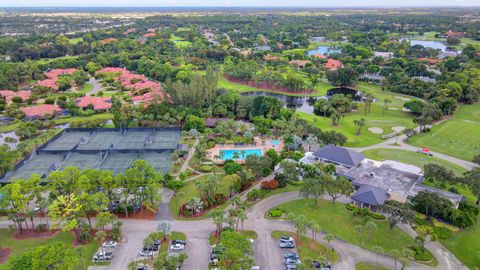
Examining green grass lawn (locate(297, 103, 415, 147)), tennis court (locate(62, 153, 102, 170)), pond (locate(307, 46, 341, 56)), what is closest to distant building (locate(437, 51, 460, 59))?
pond (locate(307, 46, 341, 56))

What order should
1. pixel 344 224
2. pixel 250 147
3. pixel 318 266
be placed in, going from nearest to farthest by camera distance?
pixel 318 266 → pixel 344 224 → pixel 250 147

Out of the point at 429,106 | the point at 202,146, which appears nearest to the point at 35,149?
the point at 202,146

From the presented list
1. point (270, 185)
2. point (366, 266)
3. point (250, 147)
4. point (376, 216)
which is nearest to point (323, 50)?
point (250, 147)

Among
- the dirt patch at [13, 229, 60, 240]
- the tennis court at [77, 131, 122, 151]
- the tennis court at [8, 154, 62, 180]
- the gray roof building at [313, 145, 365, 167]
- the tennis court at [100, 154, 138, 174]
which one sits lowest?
the dirt patch at [13, 229, 60, 240]

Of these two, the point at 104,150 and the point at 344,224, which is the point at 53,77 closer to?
the point at 104,150

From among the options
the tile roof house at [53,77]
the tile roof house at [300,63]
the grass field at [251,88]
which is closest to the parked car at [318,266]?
the grass field at [251,88]

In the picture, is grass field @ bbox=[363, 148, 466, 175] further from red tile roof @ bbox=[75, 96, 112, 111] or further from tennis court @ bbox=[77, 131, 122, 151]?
red tile roof @ bbox=[75, 96, 112, 111]

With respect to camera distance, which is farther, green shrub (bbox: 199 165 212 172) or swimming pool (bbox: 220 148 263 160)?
swimming pool (bbox: 220 148 263 160)
